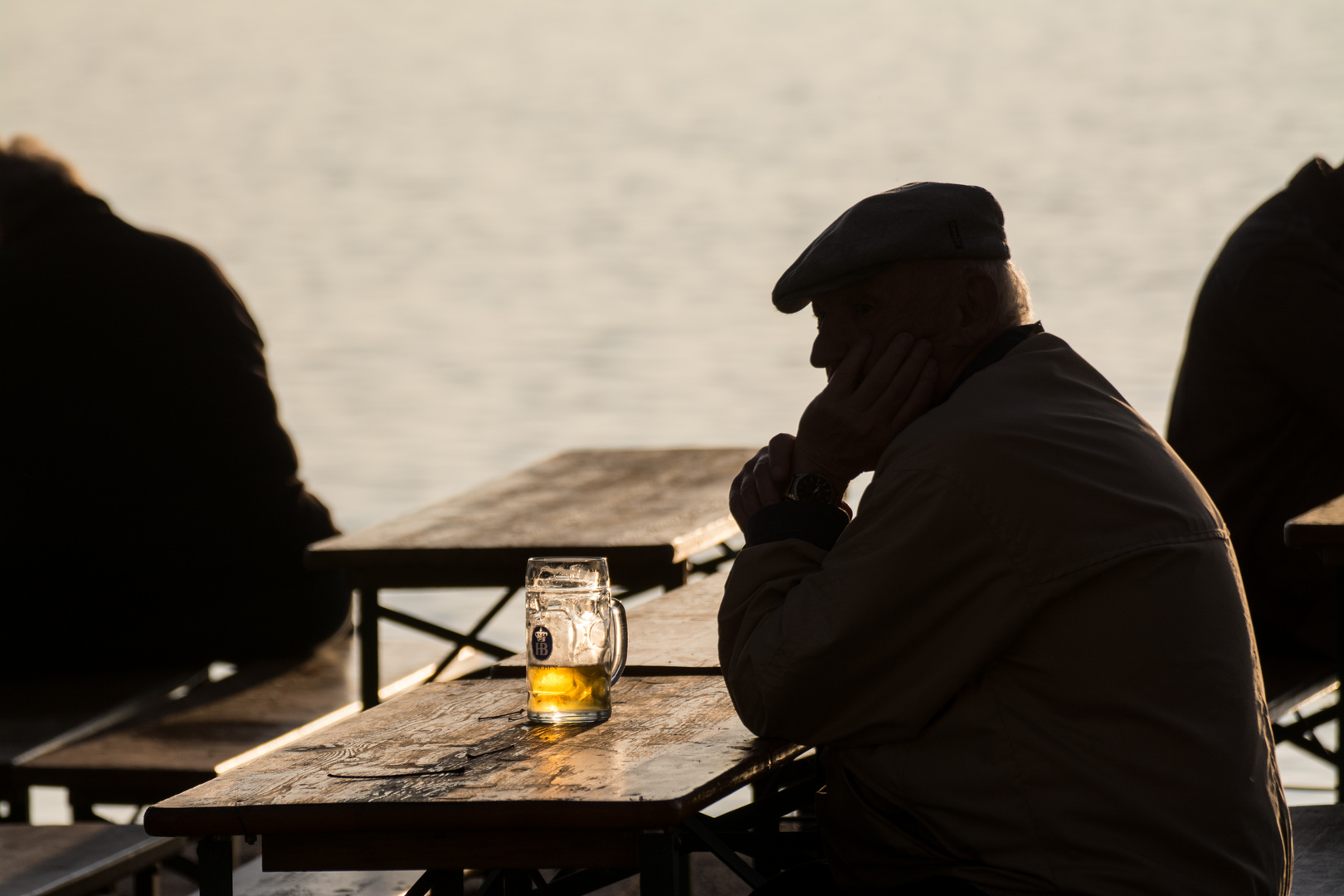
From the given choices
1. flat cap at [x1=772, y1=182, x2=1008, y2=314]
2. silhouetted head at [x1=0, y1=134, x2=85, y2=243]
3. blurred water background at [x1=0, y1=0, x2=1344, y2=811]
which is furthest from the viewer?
blurred water background at [x1=0, y1=0, x2=1344, y2=811]

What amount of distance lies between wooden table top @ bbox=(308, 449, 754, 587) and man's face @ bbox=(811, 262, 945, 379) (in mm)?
1210

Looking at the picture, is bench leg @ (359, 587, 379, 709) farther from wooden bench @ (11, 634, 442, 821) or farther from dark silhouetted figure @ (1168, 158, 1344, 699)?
dark silhouetted figure @ (1168, 158, 1344, 699)

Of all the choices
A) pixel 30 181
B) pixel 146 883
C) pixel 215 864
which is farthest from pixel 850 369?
pixel 30 181

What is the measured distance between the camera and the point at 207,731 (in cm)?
313

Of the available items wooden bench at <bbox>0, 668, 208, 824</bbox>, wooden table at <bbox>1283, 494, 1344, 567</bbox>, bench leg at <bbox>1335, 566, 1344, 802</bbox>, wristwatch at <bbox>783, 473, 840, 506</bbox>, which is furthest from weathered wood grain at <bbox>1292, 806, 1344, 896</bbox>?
wooden bench at <bbox>0, 668, 208, 824</bbox>

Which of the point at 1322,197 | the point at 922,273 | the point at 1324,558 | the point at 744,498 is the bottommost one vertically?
the point at 1324,558

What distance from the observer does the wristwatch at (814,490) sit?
1.82 meters

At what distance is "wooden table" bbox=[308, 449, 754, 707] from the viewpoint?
3.05m

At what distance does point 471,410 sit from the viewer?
29.9ft

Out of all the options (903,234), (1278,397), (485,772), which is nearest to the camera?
(485,772)

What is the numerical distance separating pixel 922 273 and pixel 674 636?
0.79 meters

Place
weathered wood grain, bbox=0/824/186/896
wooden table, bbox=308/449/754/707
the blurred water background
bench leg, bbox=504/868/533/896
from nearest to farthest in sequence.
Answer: bench leg, bbox=504/868/533/896
weathered wood grain, bbox=0/824/186/896
wooden table, bbox=308/449/754/707
the blurred water background

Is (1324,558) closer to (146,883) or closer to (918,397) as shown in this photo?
(918,397)

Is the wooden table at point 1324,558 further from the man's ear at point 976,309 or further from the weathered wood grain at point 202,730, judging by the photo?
the weathered wood grain at point 202,730
